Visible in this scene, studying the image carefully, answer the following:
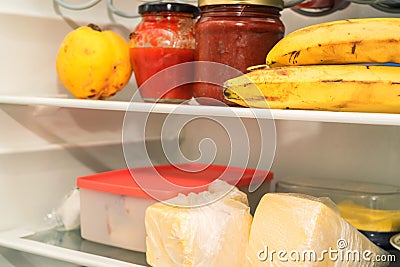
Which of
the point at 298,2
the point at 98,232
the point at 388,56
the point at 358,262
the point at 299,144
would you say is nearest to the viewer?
the point at 388,56

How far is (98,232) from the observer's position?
4.01 ft

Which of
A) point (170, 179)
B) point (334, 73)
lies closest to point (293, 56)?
point (334, 73)

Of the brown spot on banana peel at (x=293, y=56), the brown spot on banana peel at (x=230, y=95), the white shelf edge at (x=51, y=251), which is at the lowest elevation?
the white shelf edge at (x=51, y=251)

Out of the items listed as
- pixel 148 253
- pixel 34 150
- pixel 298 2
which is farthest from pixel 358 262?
pixel 34 150

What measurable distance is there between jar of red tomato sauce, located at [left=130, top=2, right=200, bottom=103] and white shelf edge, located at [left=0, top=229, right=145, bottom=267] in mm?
334

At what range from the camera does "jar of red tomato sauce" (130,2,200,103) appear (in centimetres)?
117

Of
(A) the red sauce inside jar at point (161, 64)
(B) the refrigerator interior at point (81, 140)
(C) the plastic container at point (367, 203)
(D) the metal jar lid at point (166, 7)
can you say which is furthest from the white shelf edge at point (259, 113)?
(C) the plastic container at point (367, 203)

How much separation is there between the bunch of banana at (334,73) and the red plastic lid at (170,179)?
284 mm

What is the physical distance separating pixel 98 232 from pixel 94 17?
1.83 feet

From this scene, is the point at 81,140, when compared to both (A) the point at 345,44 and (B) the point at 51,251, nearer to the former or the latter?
(B) the point at 51,251

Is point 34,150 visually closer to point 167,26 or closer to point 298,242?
point 167,26

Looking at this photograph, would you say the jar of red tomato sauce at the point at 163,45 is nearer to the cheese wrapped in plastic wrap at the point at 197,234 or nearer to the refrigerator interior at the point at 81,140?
the refrigerator interior at the point at 81,140

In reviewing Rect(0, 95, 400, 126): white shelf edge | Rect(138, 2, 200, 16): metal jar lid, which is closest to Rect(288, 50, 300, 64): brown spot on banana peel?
Rect(0, 95, 400, 126): white shelf edge

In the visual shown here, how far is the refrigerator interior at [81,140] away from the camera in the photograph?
4.10 ft
